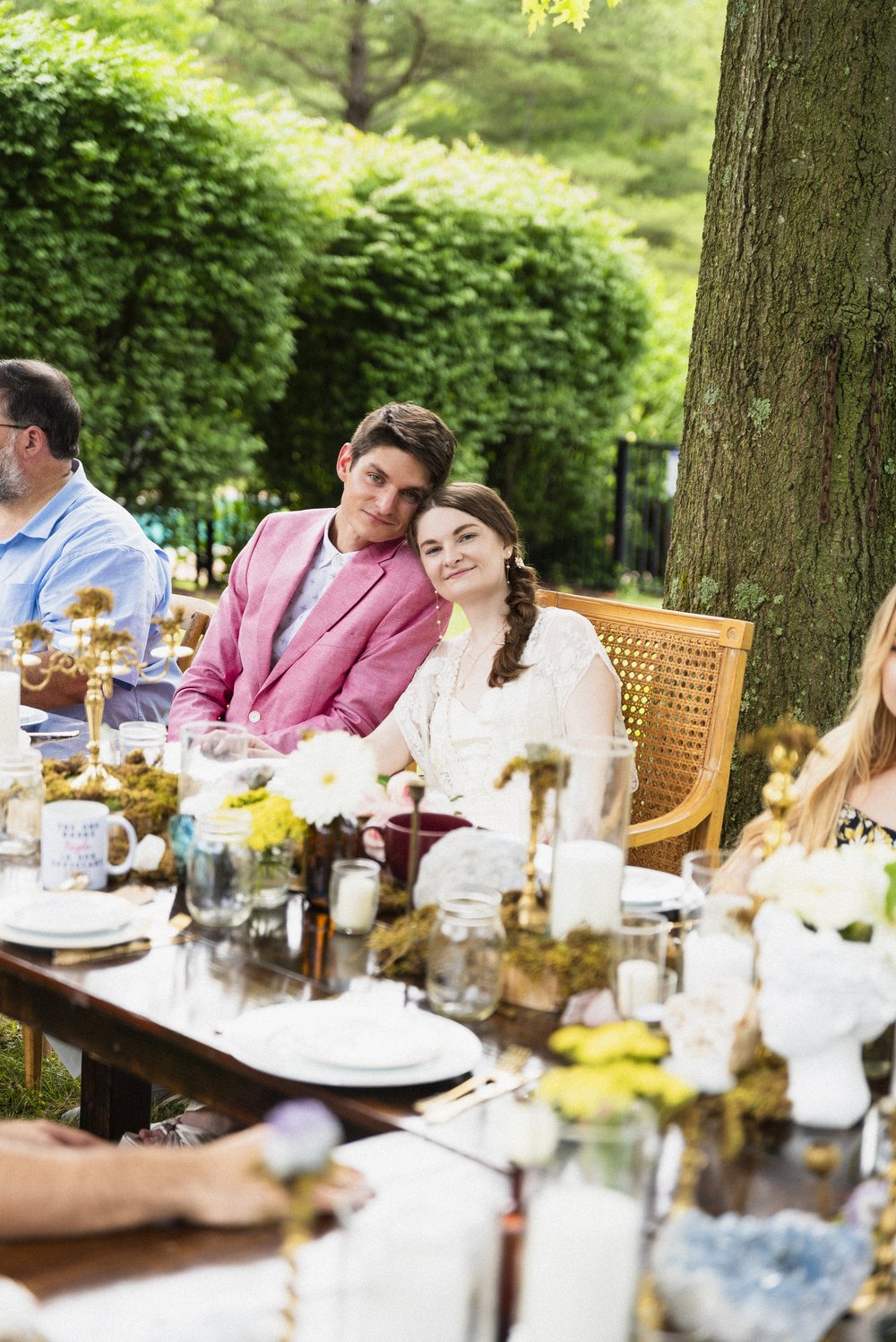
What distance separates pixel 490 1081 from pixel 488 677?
1601 mm

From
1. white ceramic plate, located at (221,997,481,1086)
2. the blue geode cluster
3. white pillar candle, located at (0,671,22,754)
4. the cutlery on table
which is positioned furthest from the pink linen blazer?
the blue geode cluster

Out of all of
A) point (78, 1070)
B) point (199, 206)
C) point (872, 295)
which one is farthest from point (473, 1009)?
point (199, 206)

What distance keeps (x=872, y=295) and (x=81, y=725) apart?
226cm

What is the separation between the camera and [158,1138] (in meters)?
2.27

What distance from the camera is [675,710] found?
3.27 meters

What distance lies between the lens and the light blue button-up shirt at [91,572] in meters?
3.84

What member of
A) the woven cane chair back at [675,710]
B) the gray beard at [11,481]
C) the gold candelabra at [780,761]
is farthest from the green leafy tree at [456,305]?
the gold candelabra at [780,761]

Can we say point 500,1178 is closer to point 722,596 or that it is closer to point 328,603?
point 328,603

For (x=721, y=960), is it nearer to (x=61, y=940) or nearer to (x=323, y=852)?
(x=323, y=852)

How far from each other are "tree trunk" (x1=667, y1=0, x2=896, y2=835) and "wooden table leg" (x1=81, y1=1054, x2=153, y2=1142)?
1.76m

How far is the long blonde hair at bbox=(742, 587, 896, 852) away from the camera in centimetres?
240

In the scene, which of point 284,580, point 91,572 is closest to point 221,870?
point 284,580

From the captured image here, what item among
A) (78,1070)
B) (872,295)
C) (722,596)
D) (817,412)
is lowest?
(78,1070)

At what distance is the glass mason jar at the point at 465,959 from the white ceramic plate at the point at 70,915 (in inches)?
19.5
